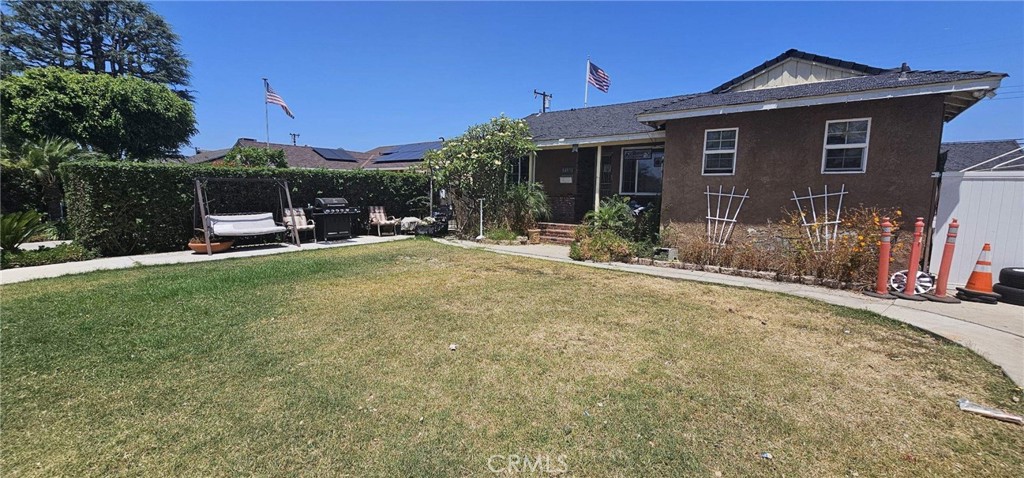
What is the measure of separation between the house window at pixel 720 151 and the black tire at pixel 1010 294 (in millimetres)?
4438

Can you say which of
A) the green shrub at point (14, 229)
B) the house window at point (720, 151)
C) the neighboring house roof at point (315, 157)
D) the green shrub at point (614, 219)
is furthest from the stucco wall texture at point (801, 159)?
the neighboring house roof at point (315, 157)

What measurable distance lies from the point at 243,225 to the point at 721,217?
11318 mm

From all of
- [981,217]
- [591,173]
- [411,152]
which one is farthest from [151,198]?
[411,152]

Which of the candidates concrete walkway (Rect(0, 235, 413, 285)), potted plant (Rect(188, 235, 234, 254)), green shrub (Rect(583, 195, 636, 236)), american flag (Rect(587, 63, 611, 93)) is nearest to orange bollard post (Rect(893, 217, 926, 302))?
green shrub (Rect(583, 195, 636, 236))

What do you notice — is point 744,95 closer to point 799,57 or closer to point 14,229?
point 799,57

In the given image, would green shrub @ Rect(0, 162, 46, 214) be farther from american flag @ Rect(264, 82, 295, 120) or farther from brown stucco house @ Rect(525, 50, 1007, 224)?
brown stucco house @ Rect(525, 50, 1007, 224)

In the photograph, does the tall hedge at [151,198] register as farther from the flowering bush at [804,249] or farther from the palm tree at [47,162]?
the flowering bush at [804,249]

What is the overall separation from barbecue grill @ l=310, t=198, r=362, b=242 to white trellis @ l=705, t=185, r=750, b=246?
9.76 m

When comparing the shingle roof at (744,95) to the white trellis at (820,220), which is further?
the white trellis at (820,220)

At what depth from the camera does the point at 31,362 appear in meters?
3.53

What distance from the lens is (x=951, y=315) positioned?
5457mm

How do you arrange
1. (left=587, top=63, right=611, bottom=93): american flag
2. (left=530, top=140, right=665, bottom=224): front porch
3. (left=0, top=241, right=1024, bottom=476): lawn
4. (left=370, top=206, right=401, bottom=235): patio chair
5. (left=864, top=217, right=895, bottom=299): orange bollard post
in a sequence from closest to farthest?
1. (left=0, top=241, right=1024, bottom=476): lawn
2. (left=864, top=217, right=895, bottom=299): orange bollard post
3. (left=530, top=140, right=665, bottom=224): front porch
4. (left=370, top=206, right=401, bottom=235): patio chair
5. (left=587, top=63, right=611, bottom=93): american flag

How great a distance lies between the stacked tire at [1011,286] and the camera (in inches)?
237

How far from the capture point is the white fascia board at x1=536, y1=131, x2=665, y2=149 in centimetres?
1089
